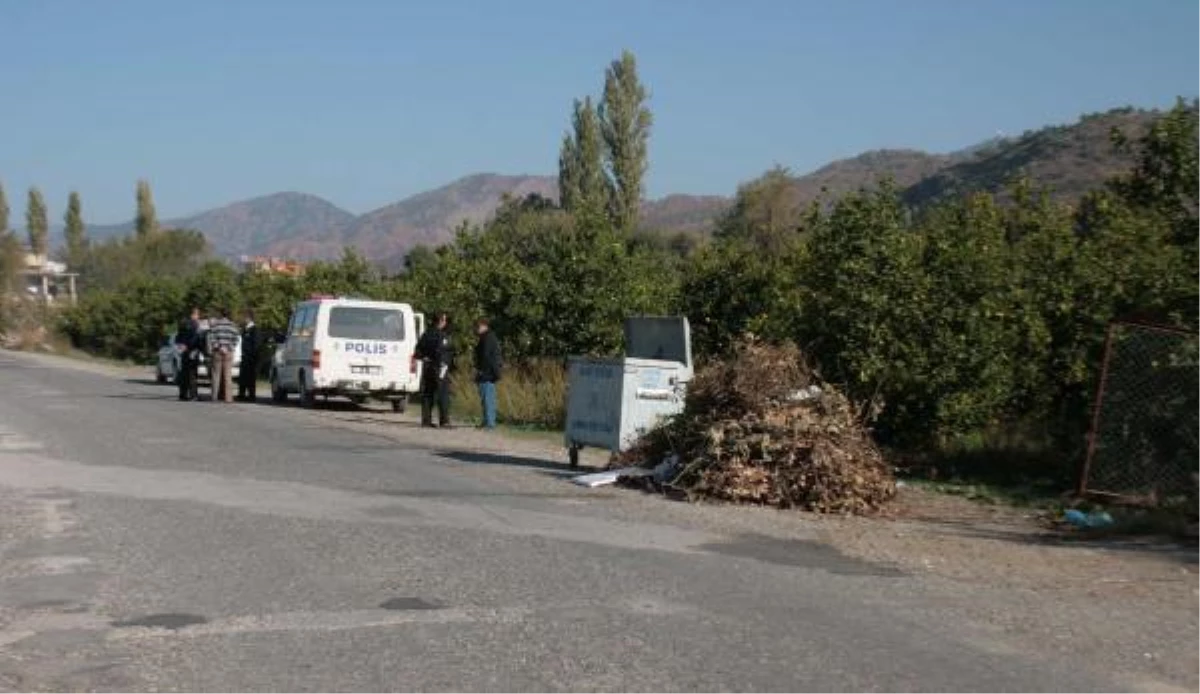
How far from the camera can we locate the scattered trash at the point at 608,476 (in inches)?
574

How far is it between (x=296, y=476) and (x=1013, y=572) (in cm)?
774

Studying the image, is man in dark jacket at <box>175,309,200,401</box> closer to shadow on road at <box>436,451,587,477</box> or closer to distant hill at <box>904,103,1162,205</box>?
shadow on road at <box>436,451,587,477</box>

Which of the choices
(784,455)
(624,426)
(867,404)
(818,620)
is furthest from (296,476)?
(818,620)

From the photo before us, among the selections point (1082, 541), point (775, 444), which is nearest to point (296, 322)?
point (775, 444)

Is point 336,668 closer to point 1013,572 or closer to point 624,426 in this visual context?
point 1013,572

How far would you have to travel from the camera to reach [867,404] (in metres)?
16.5

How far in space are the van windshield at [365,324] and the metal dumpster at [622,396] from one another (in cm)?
1086

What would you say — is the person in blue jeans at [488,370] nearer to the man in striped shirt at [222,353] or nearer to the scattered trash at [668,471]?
the man in striped shirt at [222,353]

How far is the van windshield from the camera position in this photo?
26.5 m

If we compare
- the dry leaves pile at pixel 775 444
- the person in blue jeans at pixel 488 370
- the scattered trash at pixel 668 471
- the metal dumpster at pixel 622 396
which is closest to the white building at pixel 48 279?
the person in blue jeans at pixel 488 370

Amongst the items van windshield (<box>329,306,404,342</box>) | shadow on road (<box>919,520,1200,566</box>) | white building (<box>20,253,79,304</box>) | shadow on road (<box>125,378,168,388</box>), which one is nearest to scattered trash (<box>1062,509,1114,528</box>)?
shadow on road (<box>919,520,1200,566</box>)

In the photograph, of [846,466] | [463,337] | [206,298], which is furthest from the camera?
[206,298]

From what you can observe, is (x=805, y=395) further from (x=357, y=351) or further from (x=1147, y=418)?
(x=357, y=351)

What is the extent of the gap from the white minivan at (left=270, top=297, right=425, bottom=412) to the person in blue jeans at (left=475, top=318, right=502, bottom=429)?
3933mm
